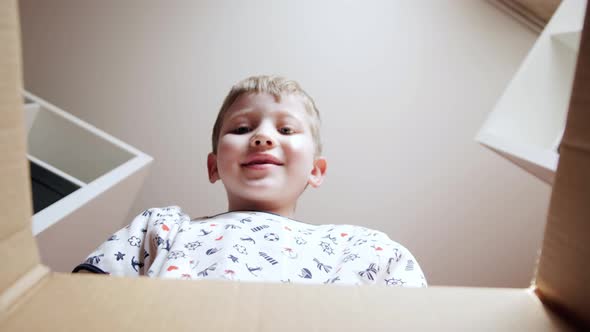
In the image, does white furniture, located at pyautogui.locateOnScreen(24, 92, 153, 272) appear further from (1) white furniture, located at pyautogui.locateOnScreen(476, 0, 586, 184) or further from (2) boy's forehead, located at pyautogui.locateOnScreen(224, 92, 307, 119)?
(1) white furniture, located at pyautogui.locateOnScreen(476, 0, 586, 184)

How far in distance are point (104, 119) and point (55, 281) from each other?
1272 mm

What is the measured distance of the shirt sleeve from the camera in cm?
64

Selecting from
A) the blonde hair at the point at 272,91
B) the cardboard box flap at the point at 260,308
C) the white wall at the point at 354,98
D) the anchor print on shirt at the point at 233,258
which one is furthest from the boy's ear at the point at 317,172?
the cardboard box flap at the point at 260,308

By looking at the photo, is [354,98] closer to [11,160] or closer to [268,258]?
[268,258]

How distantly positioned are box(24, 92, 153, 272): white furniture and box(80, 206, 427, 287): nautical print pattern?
272 millimetres

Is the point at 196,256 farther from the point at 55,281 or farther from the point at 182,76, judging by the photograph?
the point at 182,76

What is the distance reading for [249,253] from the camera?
2.03 ft

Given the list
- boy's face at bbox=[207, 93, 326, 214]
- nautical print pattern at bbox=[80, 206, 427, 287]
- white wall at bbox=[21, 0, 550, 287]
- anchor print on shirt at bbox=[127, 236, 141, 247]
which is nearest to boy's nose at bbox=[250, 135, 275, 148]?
boy's face at bbox=[207, 93, 326, 214]

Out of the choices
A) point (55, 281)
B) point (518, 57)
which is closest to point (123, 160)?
point (55, 281)

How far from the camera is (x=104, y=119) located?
1489 mm

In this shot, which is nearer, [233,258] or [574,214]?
[574,214]

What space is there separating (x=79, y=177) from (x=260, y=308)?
118cm

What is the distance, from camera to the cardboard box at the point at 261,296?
0.26 metres

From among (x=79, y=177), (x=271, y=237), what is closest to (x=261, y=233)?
(x=271, y=237)
